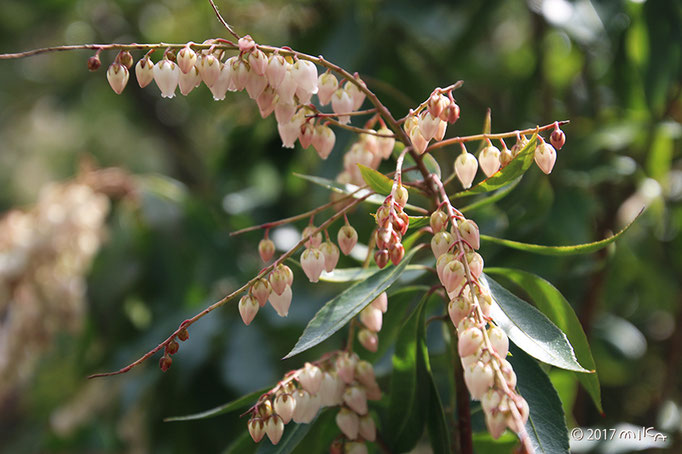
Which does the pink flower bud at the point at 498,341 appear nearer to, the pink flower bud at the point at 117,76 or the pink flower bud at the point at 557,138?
the pink flower bud at the point at 557,138

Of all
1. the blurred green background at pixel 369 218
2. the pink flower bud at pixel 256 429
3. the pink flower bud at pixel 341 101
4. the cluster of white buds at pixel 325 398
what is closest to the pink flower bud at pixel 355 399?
the cluster of white buds at pixel 325 398

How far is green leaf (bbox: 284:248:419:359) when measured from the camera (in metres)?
0.60

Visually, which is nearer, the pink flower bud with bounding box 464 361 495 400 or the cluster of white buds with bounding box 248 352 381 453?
the pink flower bud with bounding box 464 361 495 400

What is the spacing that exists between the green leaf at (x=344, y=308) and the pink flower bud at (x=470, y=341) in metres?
0.12

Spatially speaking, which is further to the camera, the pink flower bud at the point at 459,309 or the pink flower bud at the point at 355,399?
the pink flower bud at the point at 355,399

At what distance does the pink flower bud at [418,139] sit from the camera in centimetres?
67

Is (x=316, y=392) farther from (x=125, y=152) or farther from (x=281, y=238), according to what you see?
(x=125, y=152)

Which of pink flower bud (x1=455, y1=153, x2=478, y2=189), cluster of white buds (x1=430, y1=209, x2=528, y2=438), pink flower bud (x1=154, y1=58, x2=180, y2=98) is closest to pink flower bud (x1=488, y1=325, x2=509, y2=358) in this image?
cluster of white buds (x1=430, y1=209, x2=528, y2=438)

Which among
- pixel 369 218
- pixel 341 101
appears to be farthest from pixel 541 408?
pixel 369 218

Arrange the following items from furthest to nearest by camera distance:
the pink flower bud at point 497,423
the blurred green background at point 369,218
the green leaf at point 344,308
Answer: the blurred green background at point 369,218 → the green leaf at point 344,308 → the pink flower bud at point 497,423

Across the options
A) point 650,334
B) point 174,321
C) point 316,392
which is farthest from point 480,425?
point 650,334

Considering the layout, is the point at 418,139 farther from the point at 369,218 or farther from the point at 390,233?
the point at 369,218

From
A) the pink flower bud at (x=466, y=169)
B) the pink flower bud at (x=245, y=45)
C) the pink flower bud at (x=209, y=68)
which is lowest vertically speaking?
the pink flower bud at (x=466, y=169)

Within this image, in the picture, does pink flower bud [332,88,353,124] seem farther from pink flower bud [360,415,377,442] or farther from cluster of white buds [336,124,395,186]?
pink flower bud [360,415,377,442]
